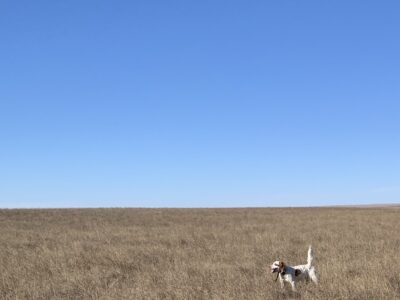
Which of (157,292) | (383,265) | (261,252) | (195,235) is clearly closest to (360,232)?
(195,235)

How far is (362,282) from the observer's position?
29.3ft

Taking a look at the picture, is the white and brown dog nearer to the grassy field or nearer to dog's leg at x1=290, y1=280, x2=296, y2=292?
dog's leg at x1=290, y1=280, x2=296, y2=292

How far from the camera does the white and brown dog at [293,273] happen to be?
9156 millimetres

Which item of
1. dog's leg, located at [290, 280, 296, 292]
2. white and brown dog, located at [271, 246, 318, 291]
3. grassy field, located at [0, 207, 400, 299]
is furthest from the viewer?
white and brown dog, located at [271, 246, 318, 291]

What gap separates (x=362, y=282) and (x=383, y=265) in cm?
225

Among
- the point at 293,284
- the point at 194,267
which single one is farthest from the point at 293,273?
the point at 194,267

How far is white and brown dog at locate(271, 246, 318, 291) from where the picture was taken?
9156mm

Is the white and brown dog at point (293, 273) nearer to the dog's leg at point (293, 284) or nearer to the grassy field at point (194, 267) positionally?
the dog's leg at point (293, 284)

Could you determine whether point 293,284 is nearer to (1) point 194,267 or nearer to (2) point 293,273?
(2) point 293,273

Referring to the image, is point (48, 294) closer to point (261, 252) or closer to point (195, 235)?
point (261, 252)

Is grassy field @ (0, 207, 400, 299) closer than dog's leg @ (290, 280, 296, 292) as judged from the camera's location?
Yes

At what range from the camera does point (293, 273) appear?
9.28 meters

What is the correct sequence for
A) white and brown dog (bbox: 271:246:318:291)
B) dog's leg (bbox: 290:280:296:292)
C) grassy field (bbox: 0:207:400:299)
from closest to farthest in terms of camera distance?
1. grassy field (bbox: 0:207:400:299)
2. dog's leg (bbox: 290:280:296:292)
3. white and brown dog (bbox: 271:246:318:291)

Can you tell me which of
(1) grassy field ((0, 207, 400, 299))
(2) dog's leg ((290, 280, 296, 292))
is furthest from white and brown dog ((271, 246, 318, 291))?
(1) grassy field ((0, 207, 400, 299))
